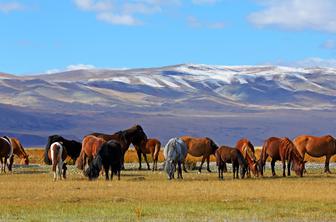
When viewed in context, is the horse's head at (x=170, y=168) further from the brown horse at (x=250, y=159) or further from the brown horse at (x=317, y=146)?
the brown horse at (x=317, y=146)

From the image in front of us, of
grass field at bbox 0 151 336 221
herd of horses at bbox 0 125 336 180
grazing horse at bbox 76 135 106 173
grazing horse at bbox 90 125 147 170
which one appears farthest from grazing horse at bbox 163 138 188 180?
grazing horse at bbox 90 125 147 170

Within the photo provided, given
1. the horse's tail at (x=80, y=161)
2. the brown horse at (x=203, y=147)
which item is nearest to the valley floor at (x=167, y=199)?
the horse's tail at (x=80, y=161)

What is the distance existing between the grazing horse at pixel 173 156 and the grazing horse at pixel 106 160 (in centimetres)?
197

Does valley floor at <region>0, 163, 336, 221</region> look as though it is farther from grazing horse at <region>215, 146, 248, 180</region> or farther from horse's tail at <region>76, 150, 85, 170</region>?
horse's tail at <region>76, 150, 85, 170</region>

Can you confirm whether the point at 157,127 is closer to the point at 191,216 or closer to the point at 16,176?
the point at 16,176

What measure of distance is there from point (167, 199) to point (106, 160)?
27.5 feet

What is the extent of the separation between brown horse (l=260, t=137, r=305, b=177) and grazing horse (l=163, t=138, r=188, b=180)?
339 cm

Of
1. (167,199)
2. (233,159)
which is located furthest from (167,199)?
(233,159)

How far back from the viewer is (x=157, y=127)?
19925cm

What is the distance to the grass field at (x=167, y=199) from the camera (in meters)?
20.4

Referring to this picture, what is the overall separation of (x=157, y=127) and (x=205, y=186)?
559 ft

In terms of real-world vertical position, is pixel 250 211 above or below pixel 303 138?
below

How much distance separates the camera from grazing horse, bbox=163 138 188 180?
109ft

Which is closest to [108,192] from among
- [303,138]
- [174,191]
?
[174,191]
